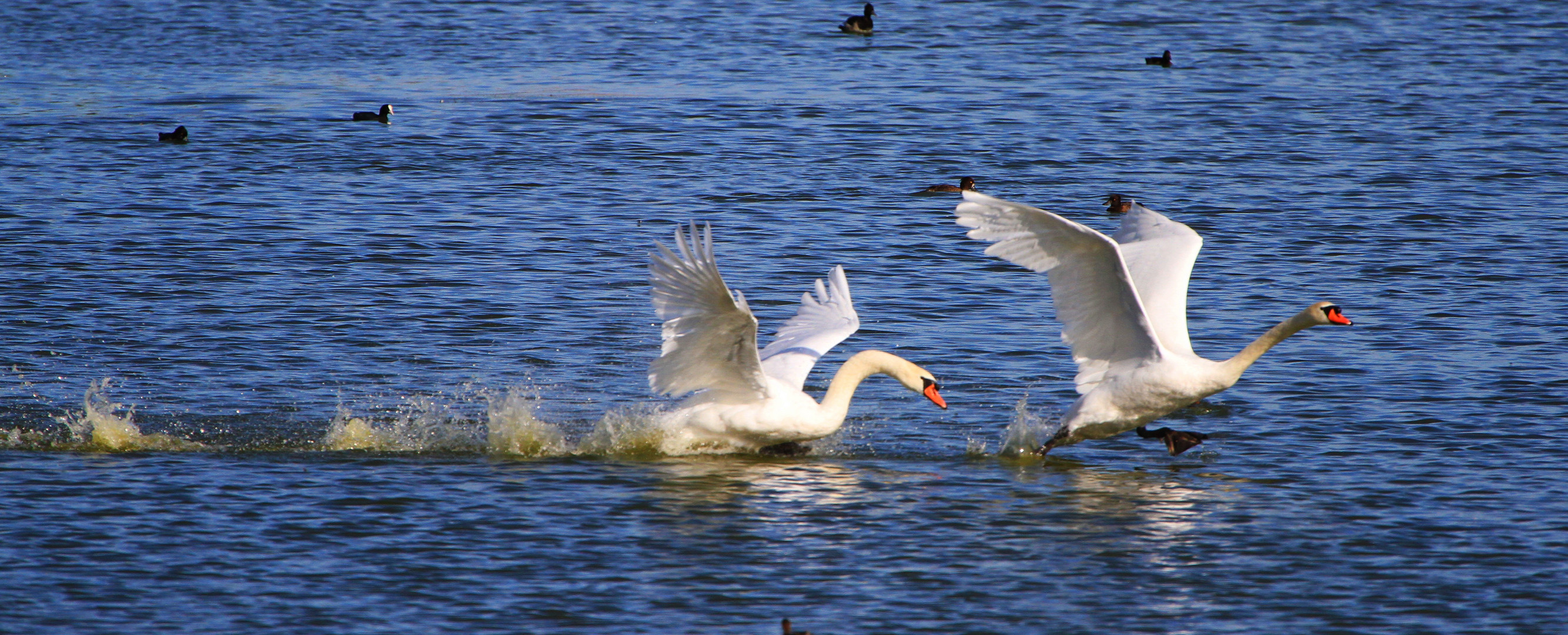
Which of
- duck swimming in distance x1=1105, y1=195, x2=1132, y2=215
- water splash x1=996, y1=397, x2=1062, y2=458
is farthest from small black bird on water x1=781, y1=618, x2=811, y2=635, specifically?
duck swimming in distance x1=1105, y1=195, x2=1132, y2=215

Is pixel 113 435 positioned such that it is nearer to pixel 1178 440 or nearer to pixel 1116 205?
pixel 1178 440

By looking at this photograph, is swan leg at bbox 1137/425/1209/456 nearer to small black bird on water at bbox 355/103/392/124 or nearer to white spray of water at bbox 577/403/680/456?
white spray of water at bbox 577/403/680/456

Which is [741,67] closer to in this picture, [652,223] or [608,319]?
[652,223]

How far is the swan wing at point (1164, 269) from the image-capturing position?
977cm

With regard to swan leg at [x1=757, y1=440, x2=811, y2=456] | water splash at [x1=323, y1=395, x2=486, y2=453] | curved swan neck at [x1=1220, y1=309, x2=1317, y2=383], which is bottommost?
swan leg at [x1=757, y1=440, x2=811, y2=456]

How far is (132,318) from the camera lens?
12.1 meters

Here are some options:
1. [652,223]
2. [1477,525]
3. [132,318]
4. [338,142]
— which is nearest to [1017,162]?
[652,223]

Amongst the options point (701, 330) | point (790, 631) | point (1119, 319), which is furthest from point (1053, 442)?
point (790, 631)

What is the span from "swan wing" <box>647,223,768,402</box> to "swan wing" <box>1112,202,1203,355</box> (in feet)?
7.10

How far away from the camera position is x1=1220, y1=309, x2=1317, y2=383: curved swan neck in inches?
367

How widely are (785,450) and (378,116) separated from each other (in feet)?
39.5

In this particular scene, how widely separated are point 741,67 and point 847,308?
15253mm

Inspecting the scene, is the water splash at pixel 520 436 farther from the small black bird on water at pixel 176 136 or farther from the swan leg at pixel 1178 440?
the small black bird on water at pixel 176 136

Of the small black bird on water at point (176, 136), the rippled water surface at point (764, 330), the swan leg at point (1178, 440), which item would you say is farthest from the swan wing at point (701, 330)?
the small black bird on water at point (176, 136)
